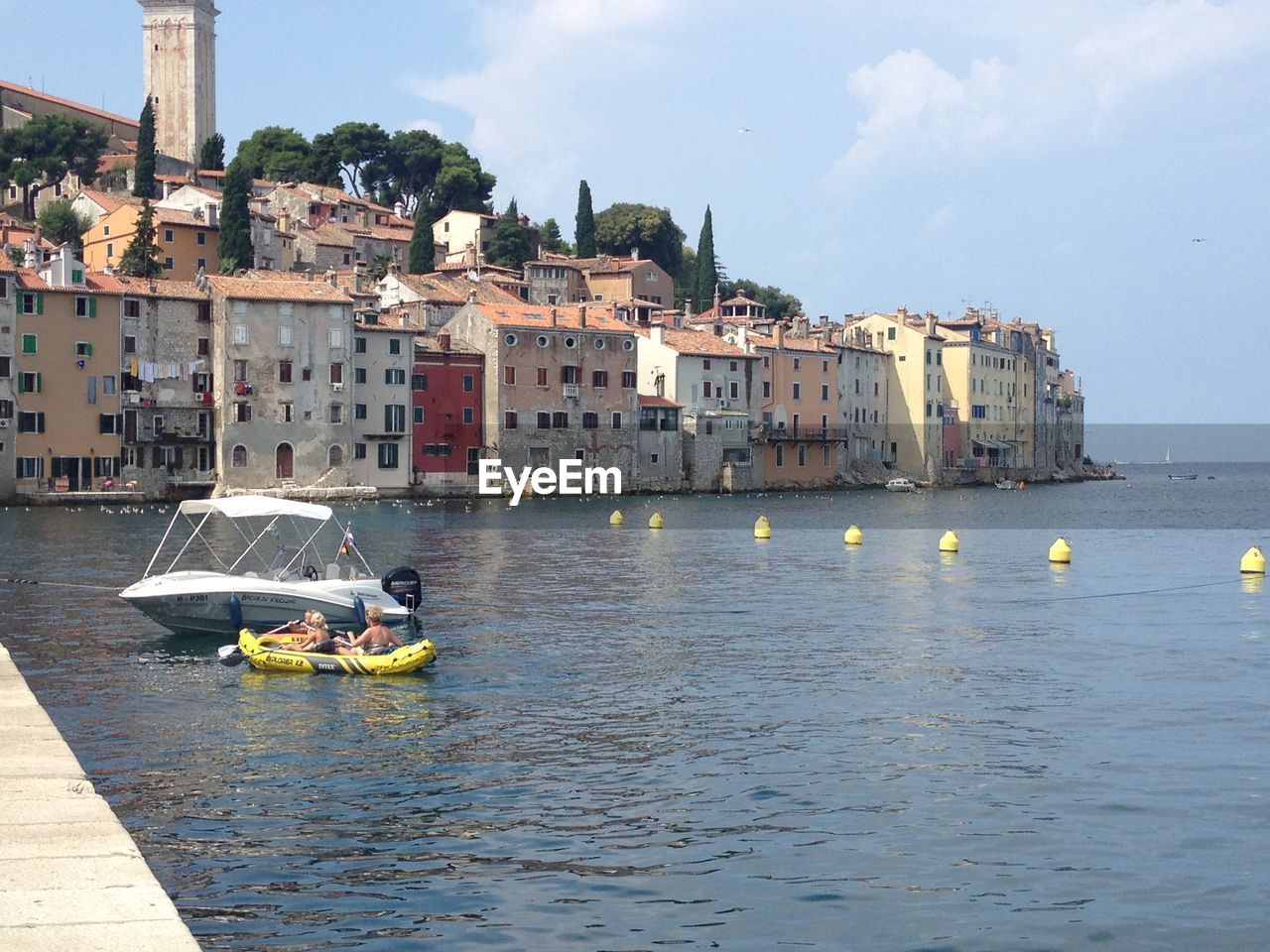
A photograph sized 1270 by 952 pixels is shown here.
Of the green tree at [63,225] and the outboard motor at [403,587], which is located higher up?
the green tree at [63,225]

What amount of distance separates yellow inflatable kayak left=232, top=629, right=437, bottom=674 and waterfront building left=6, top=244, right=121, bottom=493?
5995cm

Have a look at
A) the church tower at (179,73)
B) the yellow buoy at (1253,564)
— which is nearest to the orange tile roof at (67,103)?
the church tower at (179,73)

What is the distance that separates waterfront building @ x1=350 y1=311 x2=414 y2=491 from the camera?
301 ft

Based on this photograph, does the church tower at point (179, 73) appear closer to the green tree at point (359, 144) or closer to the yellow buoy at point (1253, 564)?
the green tree at point (359, 144)

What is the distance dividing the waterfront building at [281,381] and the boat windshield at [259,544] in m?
10.9

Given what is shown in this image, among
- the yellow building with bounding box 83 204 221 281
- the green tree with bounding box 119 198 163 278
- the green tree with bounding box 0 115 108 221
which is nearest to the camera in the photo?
the green tree with bounding box 119 198 163 278

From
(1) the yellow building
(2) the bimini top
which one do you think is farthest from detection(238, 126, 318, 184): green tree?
(2) the bimini top

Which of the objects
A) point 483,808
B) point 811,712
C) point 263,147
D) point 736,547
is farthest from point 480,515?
point 263,147

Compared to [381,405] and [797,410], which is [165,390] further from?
[797,410]

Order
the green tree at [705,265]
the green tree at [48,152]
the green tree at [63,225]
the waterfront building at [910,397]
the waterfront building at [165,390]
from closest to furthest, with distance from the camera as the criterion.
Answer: the waterfront building at [165,390], the green tree at [63,225], the waterfront building at [910,397], the green tree at [48,152], the green tree at [705,265]

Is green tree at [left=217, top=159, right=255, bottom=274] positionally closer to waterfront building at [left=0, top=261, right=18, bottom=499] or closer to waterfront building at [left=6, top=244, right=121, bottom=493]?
waterfront building at [left=6, top=244, right=121, bottom=493]

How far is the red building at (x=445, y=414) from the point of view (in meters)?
94.4

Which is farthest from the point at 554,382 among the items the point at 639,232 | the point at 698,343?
the point at 639,232

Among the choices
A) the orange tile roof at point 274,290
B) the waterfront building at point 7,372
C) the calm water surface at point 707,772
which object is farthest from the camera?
the orange tile roof at point 274,290
